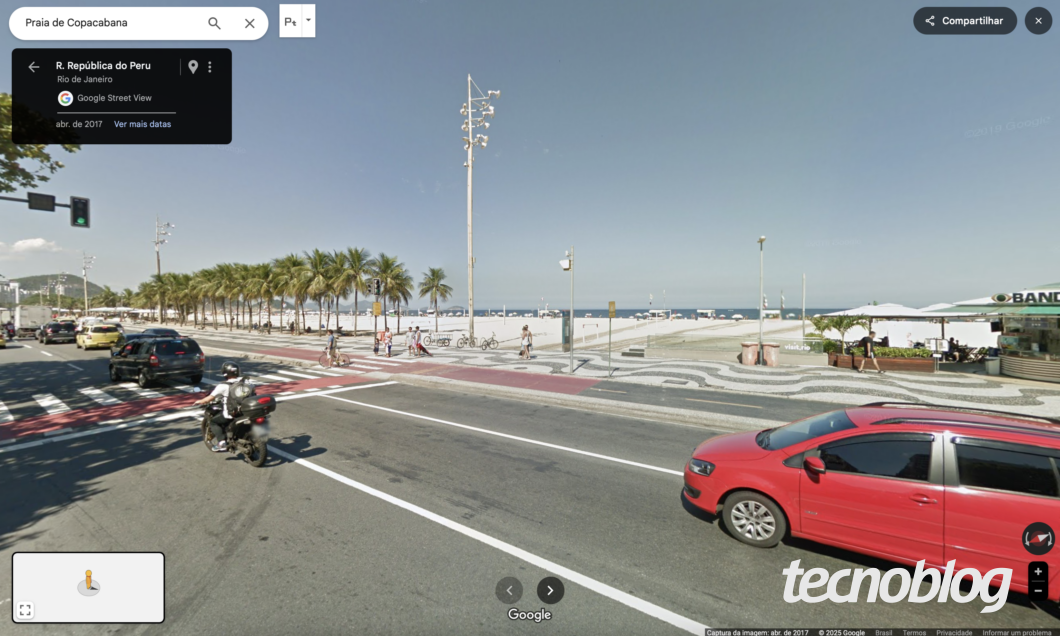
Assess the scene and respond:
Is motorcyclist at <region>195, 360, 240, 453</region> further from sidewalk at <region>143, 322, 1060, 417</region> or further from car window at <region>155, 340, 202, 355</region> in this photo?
car window at <region>155, 340, 202, 355</region>

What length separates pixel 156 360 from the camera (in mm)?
12742

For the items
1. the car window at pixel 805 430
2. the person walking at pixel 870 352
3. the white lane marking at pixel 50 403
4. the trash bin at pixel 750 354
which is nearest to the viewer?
the car window at pixel 805 430

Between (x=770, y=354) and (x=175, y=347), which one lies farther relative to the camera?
(x=770, y=354)

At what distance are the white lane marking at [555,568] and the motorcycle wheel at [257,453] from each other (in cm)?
160

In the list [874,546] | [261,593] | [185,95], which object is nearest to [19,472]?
[261,593]

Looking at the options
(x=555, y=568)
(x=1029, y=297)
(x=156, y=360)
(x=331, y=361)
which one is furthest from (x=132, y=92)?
(x=1029, y=297)

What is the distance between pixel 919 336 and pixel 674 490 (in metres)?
33.6

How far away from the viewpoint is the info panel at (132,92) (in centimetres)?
764

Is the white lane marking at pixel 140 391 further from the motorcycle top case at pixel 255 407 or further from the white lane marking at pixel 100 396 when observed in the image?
the motorcycle top case at pixel 255 407

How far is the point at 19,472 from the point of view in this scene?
620 centimetres

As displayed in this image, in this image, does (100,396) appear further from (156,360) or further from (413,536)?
(413,536)

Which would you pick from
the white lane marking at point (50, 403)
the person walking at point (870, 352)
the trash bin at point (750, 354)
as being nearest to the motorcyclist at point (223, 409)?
the white lane marking at point (50, 403)

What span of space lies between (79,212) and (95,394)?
6486 millimetres

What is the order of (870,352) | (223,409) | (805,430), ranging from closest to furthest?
(805,430), (223,409), (870,352)
